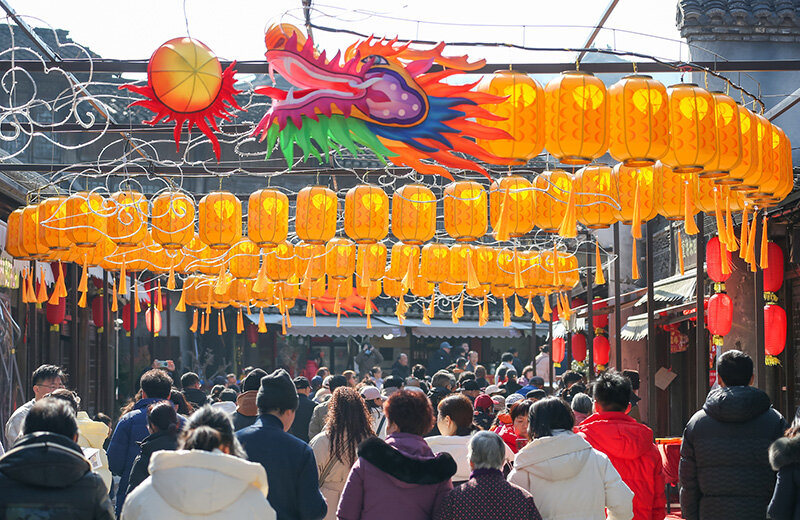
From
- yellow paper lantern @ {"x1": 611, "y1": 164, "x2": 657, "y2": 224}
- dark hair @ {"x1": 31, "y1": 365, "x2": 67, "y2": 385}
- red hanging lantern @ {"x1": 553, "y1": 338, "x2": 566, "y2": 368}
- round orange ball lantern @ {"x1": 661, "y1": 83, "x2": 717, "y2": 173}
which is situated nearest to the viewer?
round orange ball lantern @ {"x1": 661, "y1": 83, "x2": 717, "y2": 173}

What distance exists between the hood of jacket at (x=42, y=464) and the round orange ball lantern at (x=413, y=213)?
8110mm

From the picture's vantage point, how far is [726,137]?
8180 millimetres

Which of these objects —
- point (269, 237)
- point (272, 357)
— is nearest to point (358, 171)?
point (269, 237)

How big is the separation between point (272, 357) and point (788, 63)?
26.5 metres

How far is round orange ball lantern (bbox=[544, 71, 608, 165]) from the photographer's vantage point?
7.92 meters

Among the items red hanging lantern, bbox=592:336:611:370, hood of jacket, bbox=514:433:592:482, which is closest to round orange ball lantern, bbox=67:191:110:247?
hood of jacket, bbox=514:433:592:482

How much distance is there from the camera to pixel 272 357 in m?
33.9

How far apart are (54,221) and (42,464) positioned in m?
8.37

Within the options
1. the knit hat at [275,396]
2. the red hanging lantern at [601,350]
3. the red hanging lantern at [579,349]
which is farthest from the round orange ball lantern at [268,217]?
the red hanging lantern at [579,349]

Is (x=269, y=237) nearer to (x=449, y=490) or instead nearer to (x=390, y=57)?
(x=390, y=57)

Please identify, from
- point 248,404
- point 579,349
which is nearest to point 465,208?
point 248,404

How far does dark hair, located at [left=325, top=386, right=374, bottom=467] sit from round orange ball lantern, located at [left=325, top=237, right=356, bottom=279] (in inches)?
367

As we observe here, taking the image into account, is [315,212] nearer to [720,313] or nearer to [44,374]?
[44,374]

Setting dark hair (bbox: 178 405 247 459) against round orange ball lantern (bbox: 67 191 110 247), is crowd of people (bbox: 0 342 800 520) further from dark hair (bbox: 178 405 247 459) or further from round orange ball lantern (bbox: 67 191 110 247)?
round orange ball lantern (bbox: 67 191 110 247)
